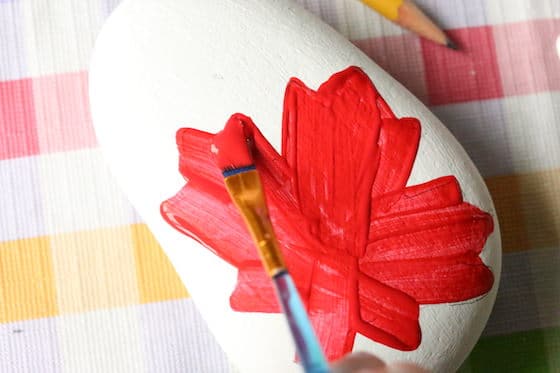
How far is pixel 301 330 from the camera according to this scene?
1.41 feet

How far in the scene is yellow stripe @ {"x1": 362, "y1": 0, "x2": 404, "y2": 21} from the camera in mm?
734

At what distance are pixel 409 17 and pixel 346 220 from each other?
25 centimetres

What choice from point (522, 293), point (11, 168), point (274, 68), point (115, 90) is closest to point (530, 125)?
point (522, 293)

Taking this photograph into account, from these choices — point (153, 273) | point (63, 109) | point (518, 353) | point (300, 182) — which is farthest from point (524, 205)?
point (63, 109)

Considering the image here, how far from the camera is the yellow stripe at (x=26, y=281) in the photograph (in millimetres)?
738

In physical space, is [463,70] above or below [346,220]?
above

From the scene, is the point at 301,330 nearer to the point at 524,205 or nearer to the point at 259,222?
the point at 259,222

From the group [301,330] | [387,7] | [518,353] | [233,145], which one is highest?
[387,7]

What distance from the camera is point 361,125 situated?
24.8 inches

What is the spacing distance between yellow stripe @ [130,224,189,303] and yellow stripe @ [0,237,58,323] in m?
0.09

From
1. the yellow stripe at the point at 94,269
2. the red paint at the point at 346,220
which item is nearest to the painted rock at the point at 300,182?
the red paint at the point at 346,220

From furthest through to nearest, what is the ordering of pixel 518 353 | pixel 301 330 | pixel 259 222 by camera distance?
pixel 518 353 → pixel 259 222 → pixel 301 330

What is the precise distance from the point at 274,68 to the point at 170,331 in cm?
29

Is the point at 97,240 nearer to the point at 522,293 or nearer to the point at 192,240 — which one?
the point at 192,240
